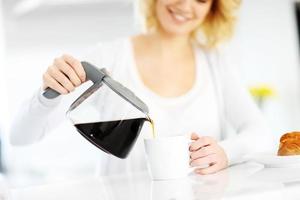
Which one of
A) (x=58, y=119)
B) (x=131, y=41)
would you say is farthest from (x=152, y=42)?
(x=58, y=119)

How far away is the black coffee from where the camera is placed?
99 centimetres

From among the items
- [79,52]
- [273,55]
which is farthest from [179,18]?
[79,52]

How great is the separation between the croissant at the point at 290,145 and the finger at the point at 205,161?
0.16 metres

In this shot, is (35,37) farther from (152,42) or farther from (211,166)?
(211,166)

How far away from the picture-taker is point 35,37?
5.32 meters

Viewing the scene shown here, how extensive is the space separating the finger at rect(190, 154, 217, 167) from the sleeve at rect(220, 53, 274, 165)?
11cm

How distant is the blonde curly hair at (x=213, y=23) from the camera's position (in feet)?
5.67

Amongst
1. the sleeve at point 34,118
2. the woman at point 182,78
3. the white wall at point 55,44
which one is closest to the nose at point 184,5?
the woman at point 182,78

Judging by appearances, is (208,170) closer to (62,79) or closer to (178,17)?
(62,79)

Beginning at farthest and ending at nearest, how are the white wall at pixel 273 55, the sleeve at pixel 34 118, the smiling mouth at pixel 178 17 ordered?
the white wall at pixel 273 55
the smiling mouth at pixel 178 17
the sleeve at pixel 34 118

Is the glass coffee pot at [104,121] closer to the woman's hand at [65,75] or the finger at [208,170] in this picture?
the woman's hand at [65,75]

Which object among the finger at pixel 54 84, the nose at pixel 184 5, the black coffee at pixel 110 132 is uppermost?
the nose at pixel 184 5

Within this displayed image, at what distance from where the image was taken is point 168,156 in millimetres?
1027

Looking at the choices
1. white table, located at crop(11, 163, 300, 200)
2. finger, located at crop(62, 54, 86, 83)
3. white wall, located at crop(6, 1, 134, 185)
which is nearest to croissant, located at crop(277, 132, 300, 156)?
white table, located at crop(11, 163, 300, 200)
